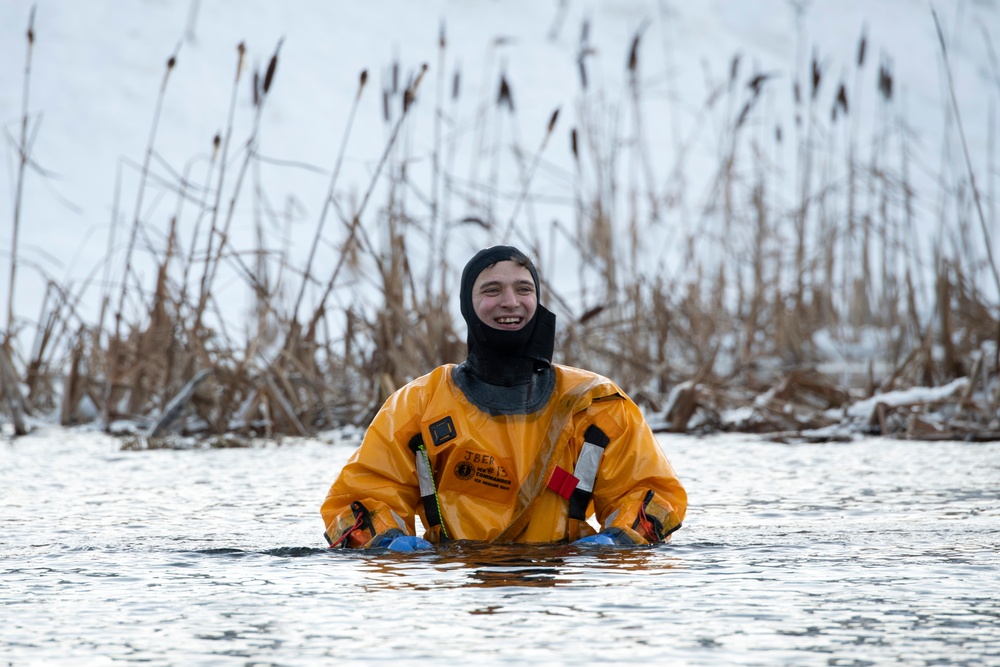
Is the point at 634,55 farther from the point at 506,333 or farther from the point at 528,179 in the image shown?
the point at 506,333

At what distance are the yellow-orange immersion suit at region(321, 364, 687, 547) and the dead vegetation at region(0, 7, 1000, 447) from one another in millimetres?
1888

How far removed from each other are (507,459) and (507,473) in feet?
0.11

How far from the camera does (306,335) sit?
18.3ft

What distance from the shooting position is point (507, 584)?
244cm

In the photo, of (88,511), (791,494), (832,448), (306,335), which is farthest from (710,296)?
(88,511)

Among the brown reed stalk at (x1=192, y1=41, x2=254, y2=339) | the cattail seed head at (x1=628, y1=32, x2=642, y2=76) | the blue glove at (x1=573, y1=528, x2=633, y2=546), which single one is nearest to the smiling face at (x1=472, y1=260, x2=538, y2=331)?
the blue glove at (x1=573, y1=528, x2=633, y2=546)

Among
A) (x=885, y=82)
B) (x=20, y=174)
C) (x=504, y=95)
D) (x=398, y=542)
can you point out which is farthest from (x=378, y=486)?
(x=885, y=82)

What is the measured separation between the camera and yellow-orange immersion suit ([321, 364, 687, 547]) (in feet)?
9.82

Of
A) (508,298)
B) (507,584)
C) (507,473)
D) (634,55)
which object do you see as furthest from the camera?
(634,55)

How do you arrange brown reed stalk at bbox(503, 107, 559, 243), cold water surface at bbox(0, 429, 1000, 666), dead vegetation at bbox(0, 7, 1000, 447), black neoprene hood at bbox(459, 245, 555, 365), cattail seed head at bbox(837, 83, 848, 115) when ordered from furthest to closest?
cattail seed head at bbox(837, 83, 848, 115), dead vegetation at bbox(0, 7, 1000, 447), brown reed stalk at bbox(503, 107, 559, 243), black neoprene hood at bbox(459, 245, 555, 365), cold water surface at bbox(0, 429, 1000, 666)

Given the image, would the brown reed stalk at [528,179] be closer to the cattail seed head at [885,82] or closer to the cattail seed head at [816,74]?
the cattail seed head at [816,74]

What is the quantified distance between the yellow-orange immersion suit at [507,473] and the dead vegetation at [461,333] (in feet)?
6.19

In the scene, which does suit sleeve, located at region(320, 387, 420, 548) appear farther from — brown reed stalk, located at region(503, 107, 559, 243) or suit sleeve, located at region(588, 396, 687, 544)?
brown reed stalk, located at region(503, 107, 559, 243)

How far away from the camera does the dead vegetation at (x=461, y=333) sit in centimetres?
543
